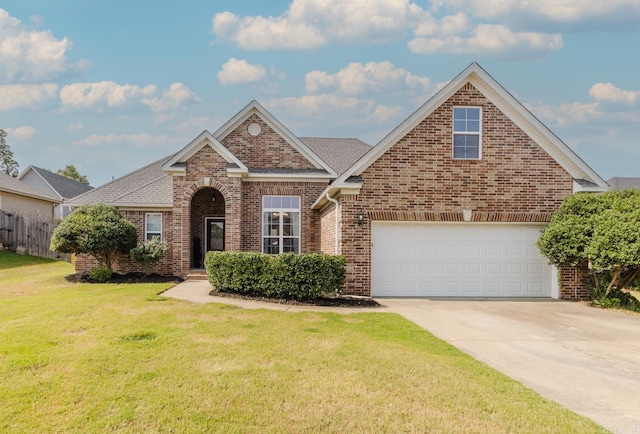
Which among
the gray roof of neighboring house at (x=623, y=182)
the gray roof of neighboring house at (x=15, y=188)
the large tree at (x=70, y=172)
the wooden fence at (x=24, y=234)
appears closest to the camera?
the wooden fence at (x=24, y=234)

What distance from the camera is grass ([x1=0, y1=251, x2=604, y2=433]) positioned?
4.11m

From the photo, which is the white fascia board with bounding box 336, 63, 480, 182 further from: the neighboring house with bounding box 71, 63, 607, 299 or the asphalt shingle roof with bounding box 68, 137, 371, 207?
the asphalt shingle roof with bounding box 68, 137, 371, 207

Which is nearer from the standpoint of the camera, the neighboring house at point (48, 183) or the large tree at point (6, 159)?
the neighboring house at point (48, 183)

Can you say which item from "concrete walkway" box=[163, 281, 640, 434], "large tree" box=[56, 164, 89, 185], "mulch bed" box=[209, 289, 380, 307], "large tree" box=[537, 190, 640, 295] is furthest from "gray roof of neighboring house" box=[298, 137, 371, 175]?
"large tree" box=[56, 164, 89, 185]

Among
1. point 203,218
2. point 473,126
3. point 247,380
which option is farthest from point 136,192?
point 247,380

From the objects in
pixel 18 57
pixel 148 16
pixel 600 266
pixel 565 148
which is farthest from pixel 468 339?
pixel 18 57

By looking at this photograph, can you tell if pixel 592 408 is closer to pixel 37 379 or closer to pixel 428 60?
pixel 37 379

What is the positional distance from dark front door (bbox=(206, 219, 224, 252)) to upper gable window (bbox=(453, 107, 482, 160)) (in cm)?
1026

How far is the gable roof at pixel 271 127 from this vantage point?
16906 millimetres

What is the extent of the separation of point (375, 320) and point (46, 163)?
70.0 m

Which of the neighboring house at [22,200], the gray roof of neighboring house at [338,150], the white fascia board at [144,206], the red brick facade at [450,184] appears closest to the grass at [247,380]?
the red brick facade at [450,184]

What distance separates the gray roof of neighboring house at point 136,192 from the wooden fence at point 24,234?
755 cm

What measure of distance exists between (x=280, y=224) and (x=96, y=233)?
6650 mm

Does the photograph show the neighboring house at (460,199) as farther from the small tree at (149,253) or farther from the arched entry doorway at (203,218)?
the small tree at (149,253)
